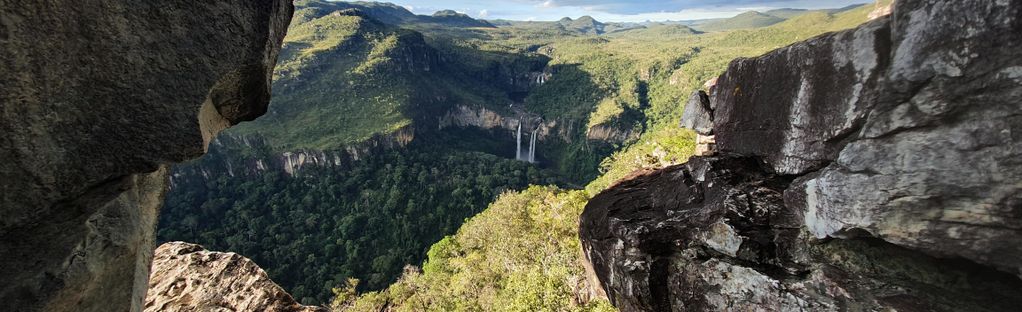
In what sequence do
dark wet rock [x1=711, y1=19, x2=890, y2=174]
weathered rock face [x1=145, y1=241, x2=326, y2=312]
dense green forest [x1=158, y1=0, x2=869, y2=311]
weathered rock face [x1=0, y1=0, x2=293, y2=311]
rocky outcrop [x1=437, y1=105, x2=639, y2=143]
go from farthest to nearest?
rocky outcrop [x1=437, y1=105, x2=639, y2=143], dense green forest [x1=158, y1=0, x2=869, y2=311], weathered rock face [x1=145, y1=241, x2=326, y2=312], dark wet rock [x1=711, y1=19, x2=890, y2=174], weathered rock face [x1=0, y1=0, x2=293, y2=311]

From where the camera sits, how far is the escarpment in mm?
4180

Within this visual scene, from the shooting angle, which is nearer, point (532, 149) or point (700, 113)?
point (700, 113)

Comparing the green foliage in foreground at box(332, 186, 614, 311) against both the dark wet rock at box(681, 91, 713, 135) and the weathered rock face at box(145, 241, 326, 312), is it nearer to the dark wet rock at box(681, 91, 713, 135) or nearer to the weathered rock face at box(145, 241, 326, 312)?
the dark wet rock at box(681, 91, 713, 135)

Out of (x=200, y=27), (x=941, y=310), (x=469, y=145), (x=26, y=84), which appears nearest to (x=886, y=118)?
(x=941, y=310)

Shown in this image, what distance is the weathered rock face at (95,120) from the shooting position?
14.4 feet

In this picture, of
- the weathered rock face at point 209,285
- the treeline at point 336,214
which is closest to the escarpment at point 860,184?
the weathered rock face at point 209,285

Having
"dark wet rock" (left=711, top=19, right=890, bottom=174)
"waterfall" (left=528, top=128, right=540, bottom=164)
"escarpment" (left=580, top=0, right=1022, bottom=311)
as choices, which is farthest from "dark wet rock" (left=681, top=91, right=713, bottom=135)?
"waterfall" (left=528, top=128, right=540, bottom=164)

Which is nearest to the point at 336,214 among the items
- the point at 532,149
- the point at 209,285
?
the point at 209,285

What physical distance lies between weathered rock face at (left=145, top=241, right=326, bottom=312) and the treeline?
113ft

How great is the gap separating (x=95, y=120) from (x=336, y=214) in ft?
208

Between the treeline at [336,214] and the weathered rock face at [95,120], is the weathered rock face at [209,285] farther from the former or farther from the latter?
the treeline at [336,214]

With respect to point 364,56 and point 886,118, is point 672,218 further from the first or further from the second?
point 364,56

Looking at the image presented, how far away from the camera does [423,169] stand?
7531cm

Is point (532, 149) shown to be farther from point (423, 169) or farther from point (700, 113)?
point (700, 113)
